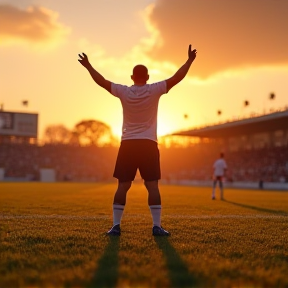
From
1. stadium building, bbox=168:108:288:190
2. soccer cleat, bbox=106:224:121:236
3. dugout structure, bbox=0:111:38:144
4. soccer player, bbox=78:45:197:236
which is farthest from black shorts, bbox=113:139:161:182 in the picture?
dugout structure, bbox=0:111:38:144

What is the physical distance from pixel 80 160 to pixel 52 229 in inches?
2320

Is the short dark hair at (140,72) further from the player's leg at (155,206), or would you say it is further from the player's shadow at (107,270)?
the player's shadow at (107,270)

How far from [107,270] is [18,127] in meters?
62.3

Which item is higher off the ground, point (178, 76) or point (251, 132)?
point (251, 132)

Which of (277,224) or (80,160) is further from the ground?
(80,160)

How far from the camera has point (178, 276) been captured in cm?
328

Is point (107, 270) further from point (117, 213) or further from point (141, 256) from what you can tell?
point (117, 213)

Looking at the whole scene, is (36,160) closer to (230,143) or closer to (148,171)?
(230,143)

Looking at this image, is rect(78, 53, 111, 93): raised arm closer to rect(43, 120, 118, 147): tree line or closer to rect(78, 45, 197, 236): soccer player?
rect(78, 45, 197, 236): soccer player

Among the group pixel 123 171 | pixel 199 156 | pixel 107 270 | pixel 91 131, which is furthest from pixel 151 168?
pixel 91 131

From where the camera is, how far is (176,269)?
3576mm

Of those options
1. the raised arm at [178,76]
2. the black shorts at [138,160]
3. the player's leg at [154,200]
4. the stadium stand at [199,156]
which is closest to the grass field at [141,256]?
the player's leg at [154,200]

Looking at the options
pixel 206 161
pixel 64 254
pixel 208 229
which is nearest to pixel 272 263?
pixel 64 254

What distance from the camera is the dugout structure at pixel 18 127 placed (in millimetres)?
62281
